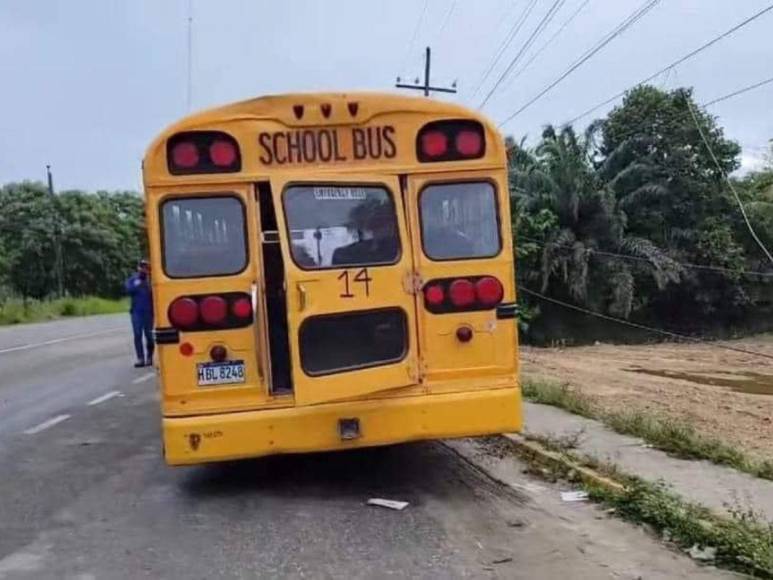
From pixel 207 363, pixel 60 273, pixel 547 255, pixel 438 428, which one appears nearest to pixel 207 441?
pixel 207 363

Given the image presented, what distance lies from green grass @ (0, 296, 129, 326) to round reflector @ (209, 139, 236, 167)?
3514 cm

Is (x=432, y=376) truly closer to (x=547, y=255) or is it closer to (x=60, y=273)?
(x=547, y=255)

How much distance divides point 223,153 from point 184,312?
113 cm

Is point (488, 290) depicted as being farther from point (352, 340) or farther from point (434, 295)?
point (352, 340)

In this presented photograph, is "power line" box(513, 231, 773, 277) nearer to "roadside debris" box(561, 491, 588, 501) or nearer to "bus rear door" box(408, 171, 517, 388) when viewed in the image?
"roadside debris" box(561, 491, 588, 501)

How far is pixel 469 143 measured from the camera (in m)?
6.80

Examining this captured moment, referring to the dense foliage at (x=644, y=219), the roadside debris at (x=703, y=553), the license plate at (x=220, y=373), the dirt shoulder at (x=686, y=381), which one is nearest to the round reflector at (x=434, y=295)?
the license plate at (x=220, y=373)

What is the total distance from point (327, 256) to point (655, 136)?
32.5 m

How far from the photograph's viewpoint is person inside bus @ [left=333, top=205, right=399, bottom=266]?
6.58 meters

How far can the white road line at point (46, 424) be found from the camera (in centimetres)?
1008

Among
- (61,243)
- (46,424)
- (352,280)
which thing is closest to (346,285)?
(352,280)

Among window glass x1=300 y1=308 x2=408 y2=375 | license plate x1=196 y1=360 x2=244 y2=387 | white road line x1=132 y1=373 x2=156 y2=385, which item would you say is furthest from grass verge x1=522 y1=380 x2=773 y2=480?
white road line x1=132 y1=373 x2=156 y2=385

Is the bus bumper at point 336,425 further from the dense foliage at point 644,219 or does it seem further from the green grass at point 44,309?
the green grass at point 44,309

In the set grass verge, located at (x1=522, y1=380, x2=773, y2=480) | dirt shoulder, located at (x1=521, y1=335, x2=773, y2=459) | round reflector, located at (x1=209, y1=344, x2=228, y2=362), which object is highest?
round reflector, located at (x1=209, y1=344, x2=228, y2=362)
